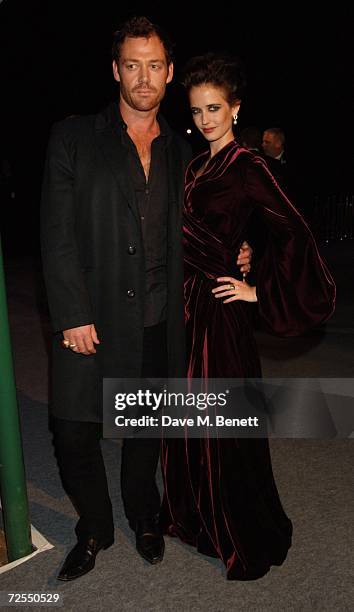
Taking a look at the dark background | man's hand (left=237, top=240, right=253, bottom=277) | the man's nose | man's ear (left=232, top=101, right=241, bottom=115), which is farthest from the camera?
the dark background

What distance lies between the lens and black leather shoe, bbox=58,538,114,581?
2.80 m

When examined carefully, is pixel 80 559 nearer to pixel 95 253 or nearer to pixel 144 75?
pixel 95 253

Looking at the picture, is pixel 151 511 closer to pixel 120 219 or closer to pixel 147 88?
pixel 120 219

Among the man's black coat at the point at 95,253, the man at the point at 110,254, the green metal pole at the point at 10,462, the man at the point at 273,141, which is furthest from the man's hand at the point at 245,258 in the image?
the man at the point at 273,141

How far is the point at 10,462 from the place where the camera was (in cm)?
279

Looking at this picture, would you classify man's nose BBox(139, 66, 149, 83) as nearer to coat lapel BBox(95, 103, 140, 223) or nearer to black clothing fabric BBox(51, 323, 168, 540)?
coat lapel BBox(95, 103, 140, 223)

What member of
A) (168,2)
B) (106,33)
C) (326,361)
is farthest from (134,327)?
(106,33)

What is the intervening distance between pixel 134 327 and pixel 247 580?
1.13 m

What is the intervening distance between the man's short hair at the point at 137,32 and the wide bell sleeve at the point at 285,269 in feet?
1.85

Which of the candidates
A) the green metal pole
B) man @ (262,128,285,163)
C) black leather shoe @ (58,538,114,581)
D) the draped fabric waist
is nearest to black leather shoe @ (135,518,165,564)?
black leather shoe @ (58,538,114,581)

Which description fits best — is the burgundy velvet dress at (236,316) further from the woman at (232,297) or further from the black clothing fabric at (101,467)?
the black clothing fabric at (101,467)

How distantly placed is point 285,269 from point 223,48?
20446 mm

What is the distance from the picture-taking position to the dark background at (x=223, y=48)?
19156 millimetres

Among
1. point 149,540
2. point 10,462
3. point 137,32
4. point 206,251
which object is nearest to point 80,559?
point 149,540
